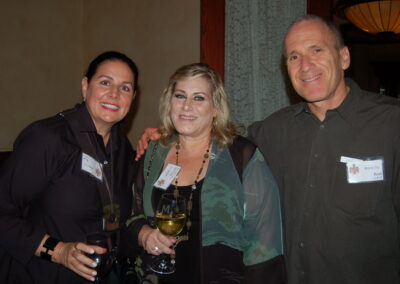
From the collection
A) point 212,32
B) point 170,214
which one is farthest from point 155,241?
point 212,32

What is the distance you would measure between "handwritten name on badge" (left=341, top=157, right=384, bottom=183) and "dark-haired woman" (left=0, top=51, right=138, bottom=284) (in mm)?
1280

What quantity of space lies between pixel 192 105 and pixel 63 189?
2.80ft

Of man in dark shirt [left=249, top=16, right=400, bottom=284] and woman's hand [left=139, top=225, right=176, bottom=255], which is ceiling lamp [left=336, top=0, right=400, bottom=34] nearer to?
man in dark shirt [left=249, top=16, right=400, bottom=284]

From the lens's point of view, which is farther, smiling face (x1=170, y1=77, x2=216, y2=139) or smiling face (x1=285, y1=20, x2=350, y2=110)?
smiling face (x1=170, y1=77, x2=216, y2=139)

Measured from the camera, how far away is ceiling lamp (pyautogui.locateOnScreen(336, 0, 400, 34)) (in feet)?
11.7

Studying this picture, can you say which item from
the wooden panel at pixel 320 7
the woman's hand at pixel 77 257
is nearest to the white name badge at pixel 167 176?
the woman's hand at pixel 77 257

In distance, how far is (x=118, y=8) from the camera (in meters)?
4.53

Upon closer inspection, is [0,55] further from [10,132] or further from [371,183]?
[371,183]

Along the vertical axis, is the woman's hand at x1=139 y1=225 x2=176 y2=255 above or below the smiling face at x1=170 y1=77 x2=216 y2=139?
below

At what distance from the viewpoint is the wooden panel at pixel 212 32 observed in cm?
352

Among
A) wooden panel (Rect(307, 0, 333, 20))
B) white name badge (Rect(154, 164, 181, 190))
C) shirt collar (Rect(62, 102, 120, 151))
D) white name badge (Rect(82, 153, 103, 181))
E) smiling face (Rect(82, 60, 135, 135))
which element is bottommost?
white name badge (Rect(154, 164, 181, 190))

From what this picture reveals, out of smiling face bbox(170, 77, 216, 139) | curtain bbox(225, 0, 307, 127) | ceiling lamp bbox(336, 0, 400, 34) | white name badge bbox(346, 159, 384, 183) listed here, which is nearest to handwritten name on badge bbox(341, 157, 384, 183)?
white name badge bbox(346, 159, 384, 183)

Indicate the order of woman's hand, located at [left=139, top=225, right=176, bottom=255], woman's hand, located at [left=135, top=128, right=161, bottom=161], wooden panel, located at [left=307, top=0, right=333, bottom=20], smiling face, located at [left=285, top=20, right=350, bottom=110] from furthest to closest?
wooden panel, located at [left=307, top=0, right=333, bottom=20] → woman's hand, located at [left=135, top=128, right=161, bottom=161] → smiling face, located at [left=285, top=20, right=350, bottom=110] → woman's hand, located at [left=139, top=225, right=176, bottom=255]

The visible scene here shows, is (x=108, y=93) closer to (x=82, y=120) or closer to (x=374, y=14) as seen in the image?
(x=82, y=120)
